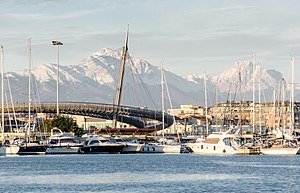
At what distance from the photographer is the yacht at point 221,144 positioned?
4363 inches

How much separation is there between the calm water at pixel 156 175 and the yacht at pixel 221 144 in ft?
21.0

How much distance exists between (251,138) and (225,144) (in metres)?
11.6

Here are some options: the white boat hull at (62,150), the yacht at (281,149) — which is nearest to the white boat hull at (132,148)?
the white boat hull at (62,150)

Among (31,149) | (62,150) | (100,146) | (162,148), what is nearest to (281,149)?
(162,148)

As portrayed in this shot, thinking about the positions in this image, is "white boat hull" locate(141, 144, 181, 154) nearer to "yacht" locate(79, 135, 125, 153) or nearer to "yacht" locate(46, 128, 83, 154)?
"yacht" locate(79, 135, 125, 153)

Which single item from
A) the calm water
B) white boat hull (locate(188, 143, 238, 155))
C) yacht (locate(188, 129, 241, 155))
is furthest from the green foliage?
the calm water

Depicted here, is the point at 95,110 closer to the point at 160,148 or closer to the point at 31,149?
the point at 160,148

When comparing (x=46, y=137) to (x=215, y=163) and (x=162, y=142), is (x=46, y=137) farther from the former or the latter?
(x=215, y=163)

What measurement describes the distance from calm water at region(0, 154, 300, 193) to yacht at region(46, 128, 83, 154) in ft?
62.5

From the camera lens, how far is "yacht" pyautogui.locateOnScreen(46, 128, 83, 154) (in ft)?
399

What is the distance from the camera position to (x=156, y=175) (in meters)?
76.1

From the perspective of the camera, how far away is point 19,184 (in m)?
67.5

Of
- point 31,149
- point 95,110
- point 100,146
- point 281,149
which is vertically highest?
point 95,110

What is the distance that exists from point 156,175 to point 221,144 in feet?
118
